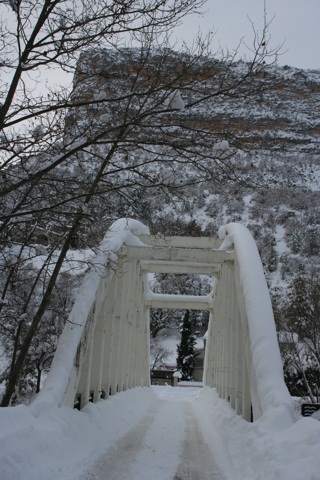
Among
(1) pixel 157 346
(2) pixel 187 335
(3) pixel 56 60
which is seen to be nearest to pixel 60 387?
(3) pixel 56 60

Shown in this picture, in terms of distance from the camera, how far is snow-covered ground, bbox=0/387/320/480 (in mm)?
3672

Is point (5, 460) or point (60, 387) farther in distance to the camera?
point (60, 387)

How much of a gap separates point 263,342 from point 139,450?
2127 millimetres

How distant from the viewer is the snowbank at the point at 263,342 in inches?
197

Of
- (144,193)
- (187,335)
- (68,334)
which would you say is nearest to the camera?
(144,193)

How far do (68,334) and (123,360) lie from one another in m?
5.49

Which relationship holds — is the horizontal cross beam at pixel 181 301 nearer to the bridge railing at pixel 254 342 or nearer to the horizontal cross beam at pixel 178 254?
the bridge railing at pixel 254 342

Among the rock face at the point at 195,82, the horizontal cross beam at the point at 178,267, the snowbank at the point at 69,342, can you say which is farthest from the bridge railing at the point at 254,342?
the horizontal cross beam at the point at 178,267

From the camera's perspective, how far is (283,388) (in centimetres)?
540

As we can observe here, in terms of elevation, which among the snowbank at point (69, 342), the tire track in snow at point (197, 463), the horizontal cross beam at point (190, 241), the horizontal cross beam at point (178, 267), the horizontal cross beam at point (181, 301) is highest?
the horizontal cross beam at point (190, 241)

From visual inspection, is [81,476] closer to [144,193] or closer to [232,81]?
[144,193]

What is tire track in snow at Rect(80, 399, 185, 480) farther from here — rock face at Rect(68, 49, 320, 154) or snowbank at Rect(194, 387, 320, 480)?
rock face at Rect(68, 49, 320, 154)

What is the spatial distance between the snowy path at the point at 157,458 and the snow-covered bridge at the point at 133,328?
89 centimetres

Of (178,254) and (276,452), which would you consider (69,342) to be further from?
(178,254)
